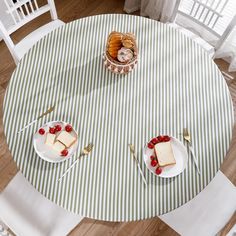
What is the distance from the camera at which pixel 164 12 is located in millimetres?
2764

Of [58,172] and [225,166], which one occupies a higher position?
[58,172]

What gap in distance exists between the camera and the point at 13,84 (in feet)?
5.51

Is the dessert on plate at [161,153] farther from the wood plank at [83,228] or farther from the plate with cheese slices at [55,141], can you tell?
the wood plank at [83,228]

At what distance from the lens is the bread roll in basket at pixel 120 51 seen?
1.57m

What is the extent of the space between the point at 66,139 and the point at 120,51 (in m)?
0.55

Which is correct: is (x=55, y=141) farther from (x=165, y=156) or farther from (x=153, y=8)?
(x=153, y=8)

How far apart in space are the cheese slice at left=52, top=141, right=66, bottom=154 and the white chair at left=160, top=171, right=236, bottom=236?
2.39ft

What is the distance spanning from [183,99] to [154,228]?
115 cm

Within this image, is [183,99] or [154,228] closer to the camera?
[183,99]

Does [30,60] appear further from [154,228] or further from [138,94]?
[154,228]

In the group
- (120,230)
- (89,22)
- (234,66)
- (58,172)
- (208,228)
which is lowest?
(120,230)

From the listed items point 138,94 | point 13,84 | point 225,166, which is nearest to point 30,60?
point 13,84

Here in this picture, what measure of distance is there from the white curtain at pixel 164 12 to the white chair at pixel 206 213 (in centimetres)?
134

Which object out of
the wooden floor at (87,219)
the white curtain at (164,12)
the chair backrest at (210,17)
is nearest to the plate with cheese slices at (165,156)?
the wooden floor at (87,219)
